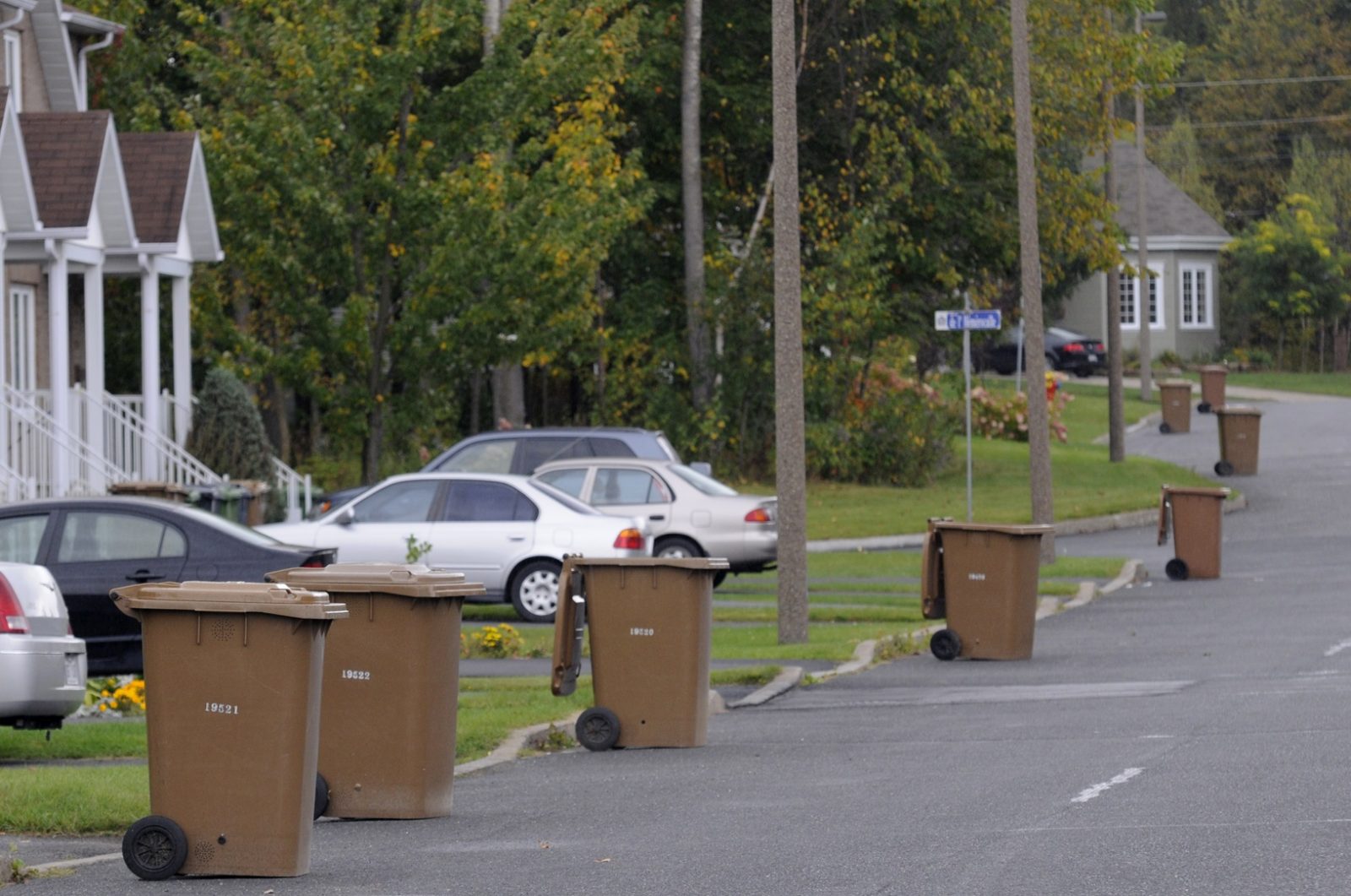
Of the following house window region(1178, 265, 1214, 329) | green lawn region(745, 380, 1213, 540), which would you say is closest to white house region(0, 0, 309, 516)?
green lawn region(745, 380, 1213, 540)

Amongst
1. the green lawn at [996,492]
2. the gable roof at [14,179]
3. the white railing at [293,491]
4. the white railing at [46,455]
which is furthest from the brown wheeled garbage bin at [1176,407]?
the gable roof at [14,179]

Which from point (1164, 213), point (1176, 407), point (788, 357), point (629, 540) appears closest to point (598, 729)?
point (788, 357)

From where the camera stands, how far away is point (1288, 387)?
60812mm

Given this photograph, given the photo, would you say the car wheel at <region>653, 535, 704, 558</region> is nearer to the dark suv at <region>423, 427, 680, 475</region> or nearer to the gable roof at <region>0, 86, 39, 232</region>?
the dark suv at <region>423, 427, 680, 475</region>

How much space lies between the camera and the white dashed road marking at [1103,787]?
953 centimetres

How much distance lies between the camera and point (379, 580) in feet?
30.9

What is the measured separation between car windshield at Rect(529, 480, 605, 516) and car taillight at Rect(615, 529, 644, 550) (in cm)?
39

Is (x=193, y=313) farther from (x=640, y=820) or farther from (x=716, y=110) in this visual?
(x=640, y=820)

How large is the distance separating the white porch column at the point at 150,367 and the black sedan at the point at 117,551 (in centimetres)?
995

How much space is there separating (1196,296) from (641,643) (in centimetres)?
6143

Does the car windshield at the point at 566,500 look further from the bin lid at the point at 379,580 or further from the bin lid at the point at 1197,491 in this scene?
the bin lid at the point at 379,580

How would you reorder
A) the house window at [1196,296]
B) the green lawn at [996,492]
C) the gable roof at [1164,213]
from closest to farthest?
the green lawn at [996,492] → the gable roof at [1164,213] → the house window at [1196,296]

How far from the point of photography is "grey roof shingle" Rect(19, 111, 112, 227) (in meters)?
24.0

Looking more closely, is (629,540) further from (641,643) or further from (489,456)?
(641,643)
